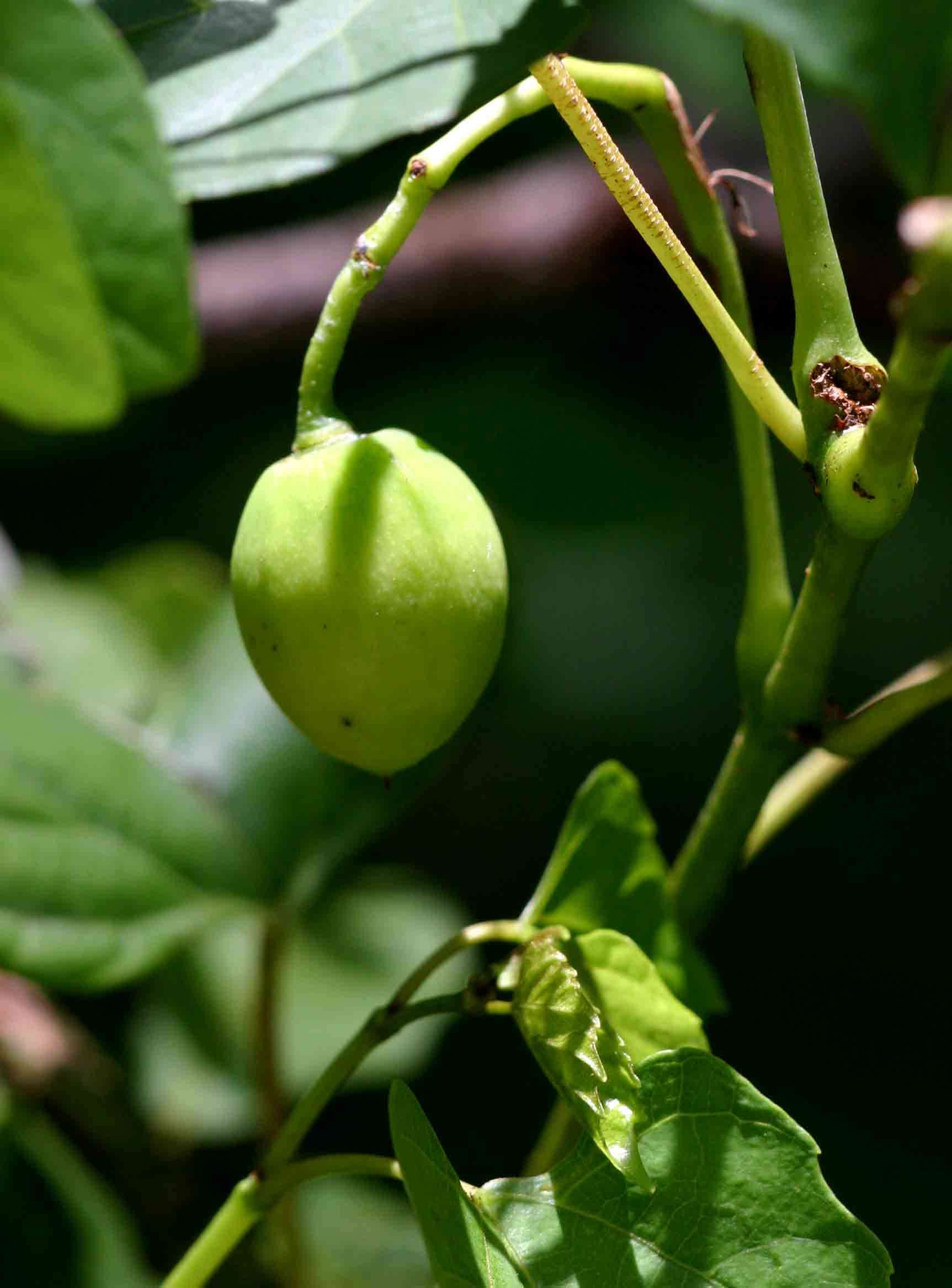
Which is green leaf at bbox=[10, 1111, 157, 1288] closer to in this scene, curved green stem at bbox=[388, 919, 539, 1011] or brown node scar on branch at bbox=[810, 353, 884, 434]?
curved green stem at bbox=[388, 919, 539, 1011]

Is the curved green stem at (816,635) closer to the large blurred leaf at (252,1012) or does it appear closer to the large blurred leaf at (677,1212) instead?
the large blurred leaf at (677,1212)

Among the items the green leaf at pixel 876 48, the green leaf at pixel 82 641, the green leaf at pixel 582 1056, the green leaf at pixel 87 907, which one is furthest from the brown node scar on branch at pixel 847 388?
the green leaf at pixel 82 641

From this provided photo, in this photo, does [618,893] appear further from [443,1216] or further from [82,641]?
[82,641]

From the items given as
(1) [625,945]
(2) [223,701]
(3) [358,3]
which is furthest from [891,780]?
(3) [358,3]

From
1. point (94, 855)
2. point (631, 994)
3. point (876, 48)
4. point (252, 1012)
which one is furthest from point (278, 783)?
point (876, 48)

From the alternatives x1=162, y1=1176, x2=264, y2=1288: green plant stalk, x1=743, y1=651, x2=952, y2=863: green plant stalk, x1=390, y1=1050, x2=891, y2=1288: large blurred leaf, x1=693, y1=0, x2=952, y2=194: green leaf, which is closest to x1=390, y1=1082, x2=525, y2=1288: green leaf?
x1=390, y1=1050, x2=891, y2=1288: large blurred leaf

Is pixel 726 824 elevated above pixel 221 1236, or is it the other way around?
pixel 726 824
